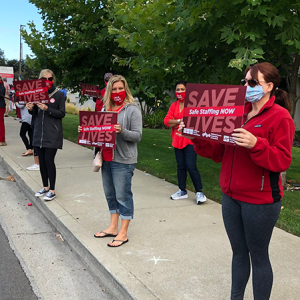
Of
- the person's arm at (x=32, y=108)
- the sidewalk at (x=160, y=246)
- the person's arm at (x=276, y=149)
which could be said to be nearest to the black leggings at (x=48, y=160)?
the sidewalk at (x=160, y=246)

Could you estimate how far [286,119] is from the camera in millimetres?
2459

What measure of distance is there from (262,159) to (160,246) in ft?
7.40

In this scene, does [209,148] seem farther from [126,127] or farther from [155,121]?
[155,121]

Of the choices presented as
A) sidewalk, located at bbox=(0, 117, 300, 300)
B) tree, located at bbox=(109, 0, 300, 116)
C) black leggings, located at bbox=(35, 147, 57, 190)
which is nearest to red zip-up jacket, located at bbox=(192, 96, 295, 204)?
sidewalk, located at bbox=(0, 117, 300, 300)

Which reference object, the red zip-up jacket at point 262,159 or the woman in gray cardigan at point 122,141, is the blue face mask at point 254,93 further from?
the woman in gray cardigan at point 122,141

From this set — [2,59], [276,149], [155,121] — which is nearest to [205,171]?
[276,149]

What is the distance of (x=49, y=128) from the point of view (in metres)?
6.05

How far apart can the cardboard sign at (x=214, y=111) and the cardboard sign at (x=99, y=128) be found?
1.33m

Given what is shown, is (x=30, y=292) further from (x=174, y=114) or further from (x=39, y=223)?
(x=174, y=114)

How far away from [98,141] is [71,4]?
29.1ft

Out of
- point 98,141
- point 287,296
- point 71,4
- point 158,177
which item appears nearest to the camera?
point 287,296

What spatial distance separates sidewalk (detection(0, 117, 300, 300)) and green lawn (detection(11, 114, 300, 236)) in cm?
40

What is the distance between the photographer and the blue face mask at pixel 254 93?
2.52 metres

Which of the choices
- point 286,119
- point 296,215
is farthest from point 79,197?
point 286,119
